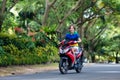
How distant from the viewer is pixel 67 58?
49.5 feet

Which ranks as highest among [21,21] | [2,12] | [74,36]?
[21,21]

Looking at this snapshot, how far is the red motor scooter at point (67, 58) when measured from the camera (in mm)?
14781

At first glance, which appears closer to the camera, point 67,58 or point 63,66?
point 63,66

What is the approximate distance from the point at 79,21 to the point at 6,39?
78.8 ft

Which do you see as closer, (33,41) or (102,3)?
(33,41)

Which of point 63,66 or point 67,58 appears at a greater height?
point 67,58

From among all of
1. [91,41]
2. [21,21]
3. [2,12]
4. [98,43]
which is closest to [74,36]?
[2,12]

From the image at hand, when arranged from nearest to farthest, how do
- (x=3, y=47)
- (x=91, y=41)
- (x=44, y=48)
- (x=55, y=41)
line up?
(x=3, y=47)
(x=44, y=48)
(x=55, y=41)
(x=91, y=41)

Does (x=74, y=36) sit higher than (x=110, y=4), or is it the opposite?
(x=110, y=4)

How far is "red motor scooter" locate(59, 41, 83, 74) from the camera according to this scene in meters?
14.8

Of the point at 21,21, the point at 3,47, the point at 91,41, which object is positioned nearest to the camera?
the point at 3,47

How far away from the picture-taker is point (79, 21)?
4281 centimetres

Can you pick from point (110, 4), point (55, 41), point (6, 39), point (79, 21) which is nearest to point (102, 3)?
point (110, 4)

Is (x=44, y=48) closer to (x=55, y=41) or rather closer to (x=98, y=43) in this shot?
(x=55, y=41)
